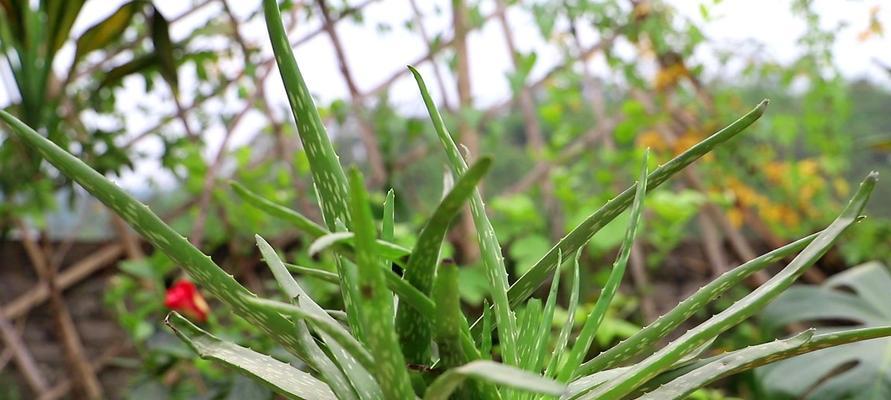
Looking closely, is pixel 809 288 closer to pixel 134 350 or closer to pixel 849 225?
pixel 849 225

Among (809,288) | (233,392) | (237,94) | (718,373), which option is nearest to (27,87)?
(233,392)

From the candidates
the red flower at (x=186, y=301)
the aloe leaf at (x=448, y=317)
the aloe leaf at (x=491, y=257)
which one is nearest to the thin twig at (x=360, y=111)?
the red flower at (x=186, y=301)

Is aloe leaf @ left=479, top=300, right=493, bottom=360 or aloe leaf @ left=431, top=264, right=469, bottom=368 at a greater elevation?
aloe leaf @ left=431, top=264, right=469, bottom=368

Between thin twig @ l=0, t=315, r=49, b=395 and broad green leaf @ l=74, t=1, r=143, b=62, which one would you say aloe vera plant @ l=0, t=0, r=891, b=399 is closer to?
broad green leaf @ l=74, t=1, r=143, b=62

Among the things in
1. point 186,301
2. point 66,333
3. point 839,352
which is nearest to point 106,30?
point 186,301

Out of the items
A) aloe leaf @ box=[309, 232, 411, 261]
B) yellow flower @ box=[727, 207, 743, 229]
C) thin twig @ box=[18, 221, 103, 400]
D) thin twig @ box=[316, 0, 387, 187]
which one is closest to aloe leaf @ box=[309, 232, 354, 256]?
aloe leaf @ box=[309, 232, 411, 261]

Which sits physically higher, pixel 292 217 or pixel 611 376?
pixel 292 217

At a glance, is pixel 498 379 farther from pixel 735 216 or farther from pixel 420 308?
pixel 735 216

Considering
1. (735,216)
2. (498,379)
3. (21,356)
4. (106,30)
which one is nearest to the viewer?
(498,379)
